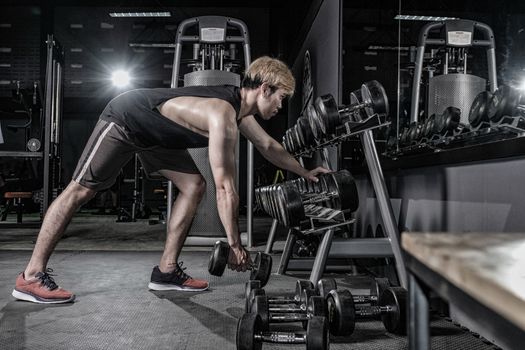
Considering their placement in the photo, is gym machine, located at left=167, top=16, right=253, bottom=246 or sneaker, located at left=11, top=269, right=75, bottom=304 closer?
sneaker, located at left=11, top=269, right=75, bottom=304

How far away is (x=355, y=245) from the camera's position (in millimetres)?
2217

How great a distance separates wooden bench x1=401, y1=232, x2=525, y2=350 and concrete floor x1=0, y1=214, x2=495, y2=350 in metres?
1.08

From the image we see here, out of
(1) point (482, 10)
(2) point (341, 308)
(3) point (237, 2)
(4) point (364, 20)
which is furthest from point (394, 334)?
(3) point (237, 2)

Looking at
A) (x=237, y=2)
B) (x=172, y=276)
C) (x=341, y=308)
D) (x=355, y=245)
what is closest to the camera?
(x=341, y=308)

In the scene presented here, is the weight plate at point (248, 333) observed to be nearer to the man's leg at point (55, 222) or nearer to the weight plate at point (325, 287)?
the weight plate at point (325, 287)

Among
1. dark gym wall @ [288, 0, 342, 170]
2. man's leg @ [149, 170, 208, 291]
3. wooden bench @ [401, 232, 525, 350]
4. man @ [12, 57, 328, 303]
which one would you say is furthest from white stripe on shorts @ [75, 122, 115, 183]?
wooden bench @ [401, 232, 525, 350]

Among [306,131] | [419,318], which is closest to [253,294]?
[306,131]

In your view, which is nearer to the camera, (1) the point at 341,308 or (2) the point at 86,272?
(1) the point at 341,308

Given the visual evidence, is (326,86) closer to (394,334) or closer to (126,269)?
(126,269)

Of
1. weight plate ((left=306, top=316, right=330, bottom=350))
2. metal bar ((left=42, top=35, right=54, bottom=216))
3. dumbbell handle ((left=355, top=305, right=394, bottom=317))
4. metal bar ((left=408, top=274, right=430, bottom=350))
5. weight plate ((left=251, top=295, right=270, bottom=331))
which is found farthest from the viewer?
metal bar ((left=42, top=35, right=54, bottom=216))

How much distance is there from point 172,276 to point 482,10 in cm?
203

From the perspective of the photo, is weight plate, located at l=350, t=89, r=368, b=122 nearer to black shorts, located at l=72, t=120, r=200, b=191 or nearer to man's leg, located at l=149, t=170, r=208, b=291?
man's leg, located at l=149, t=170, r=208, b=291

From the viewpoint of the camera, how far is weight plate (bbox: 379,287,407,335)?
1637 mm

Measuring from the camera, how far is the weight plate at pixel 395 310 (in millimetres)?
1637
